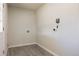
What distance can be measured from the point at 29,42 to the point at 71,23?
2743mm

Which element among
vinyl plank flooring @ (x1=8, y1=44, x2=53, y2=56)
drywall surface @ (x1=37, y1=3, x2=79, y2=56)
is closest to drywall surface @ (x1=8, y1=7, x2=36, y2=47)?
vinyl plank flooring @ (x1=8, y1=44, x2=53, y2=56)

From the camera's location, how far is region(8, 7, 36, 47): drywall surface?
383cm

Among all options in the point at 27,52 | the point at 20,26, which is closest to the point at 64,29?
the point at 27,52

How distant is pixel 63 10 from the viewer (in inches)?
93.4

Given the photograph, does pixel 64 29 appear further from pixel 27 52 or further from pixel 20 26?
pixel 20 26

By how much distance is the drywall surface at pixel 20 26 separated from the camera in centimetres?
383

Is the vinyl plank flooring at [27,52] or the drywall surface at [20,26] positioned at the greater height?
the drywall surface at [20,26]

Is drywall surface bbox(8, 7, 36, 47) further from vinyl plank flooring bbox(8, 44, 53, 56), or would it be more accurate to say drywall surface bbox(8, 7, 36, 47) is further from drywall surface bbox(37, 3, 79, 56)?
drywall surface bbox(37, 3, 79, 56)

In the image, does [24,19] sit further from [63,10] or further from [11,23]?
[63,10]

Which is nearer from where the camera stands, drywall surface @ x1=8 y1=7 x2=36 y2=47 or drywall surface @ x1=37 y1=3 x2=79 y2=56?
drywall surface @ x1=37 y1=3 x2=79 y2=56

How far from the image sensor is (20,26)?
4051mm

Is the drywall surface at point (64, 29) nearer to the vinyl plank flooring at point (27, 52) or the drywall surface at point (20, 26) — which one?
the vinyl plank flooring at point (27, 52)

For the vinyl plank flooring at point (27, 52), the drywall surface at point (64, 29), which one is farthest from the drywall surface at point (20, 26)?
the drywall surface at point (64, 29)

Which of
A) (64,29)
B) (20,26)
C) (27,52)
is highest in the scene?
(20,26)
